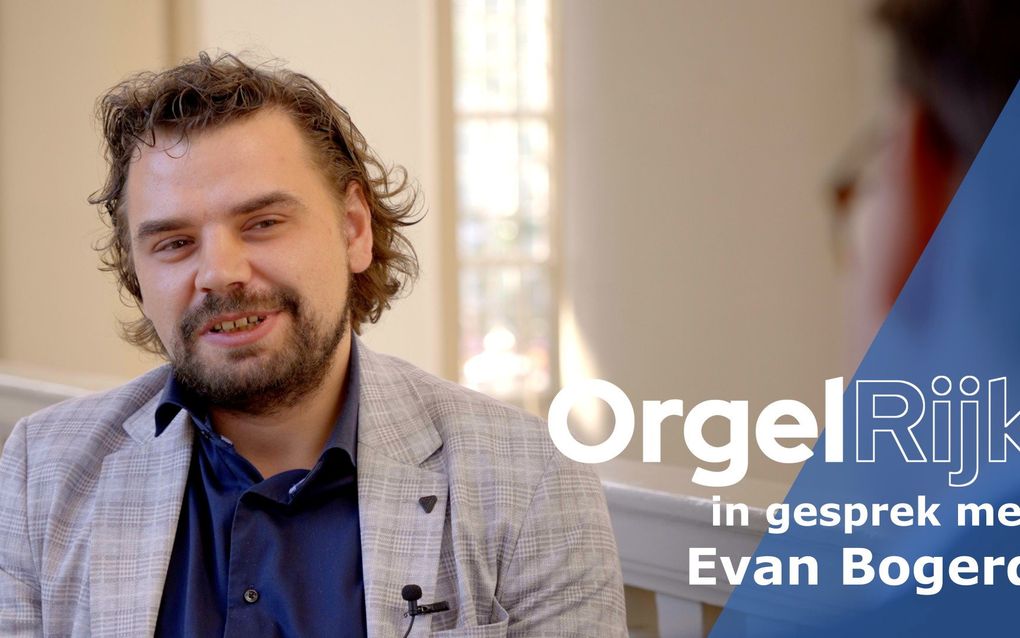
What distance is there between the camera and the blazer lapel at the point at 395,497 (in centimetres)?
137

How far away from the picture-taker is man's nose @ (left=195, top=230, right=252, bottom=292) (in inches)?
55.4

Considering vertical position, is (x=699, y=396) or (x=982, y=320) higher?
(x=699, y=396)

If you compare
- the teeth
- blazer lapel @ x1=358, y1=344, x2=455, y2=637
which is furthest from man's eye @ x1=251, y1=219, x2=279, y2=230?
blazer lapel @ x1=358, y1=344, x2=455, y2=637

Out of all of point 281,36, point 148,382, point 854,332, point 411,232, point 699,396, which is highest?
point 281,36

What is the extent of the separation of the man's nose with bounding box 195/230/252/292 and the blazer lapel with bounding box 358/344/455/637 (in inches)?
9.2

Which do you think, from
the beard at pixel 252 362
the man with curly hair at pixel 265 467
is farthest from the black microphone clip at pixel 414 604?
the beard at pixel 252 362

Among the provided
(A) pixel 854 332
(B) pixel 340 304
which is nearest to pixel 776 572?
(B) pixel 340 304

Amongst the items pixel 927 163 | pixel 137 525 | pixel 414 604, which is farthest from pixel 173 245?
pixel 927 163

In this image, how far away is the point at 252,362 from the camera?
143 cm

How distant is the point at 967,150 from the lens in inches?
17.1

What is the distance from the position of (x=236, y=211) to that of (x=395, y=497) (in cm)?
40

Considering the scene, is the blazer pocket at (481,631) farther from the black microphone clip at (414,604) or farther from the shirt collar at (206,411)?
the shirt collar at (206,411)

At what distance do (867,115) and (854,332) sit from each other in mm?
90

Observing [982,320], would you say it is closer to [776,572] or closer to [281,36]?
[776,572]
